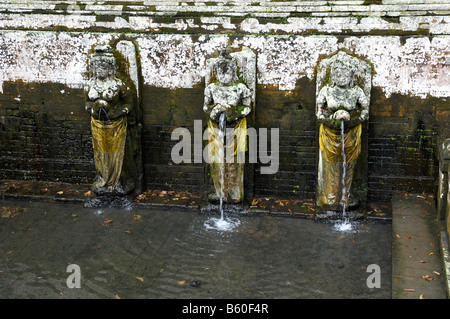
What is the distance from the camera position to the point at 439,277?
5449 mm

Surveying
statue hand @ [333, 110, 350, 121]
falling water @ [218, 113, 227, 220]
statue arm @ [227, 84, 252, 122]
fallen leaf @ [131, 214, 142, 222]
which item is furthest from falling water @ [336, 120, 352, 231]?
fallen leaf @ [131, 214, 142, 222]

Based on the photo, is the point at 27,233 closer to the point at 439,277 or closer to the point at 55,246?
the point at 55,246

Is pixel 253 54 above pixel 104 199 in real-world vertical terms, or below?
above

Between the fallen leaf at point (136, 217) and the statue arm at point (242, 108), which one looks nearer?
the statue arm at point (242, 108)

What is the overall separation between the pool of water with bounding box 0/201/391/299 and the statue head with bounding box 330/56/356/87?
198 cm

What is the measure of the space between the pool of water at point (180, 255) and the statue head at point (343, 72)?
198 centimetres

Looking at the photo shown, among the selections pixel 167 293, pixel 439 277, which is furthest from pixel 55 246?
pixel 439 277

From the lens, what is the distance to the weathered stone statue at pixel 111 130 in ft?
24.0

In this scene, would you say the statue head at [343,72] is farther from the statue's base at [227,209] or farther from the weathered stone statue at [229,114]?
the statue's base at [227,209]

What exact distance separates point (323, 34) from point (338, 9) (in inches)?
15.4

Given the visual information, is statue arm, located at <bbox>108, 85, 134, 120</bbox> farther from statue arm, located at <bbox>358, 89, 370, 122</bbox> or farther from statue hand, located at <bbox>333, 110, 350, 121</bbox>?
statue arm, located at <bbox>358, 89, 370, 122</bbox>

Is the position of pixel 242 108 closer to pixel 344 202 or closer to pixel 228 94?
pixel 228 94

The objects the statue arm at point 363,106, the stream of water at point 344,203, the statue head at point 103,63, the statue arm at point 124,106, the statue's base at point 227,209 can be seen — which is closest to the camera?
the statue arm at point 363,106

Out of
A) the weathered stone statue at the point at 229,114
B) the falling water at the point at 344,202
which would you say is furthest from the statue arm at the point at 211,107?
the falling water at the point at 344,202
